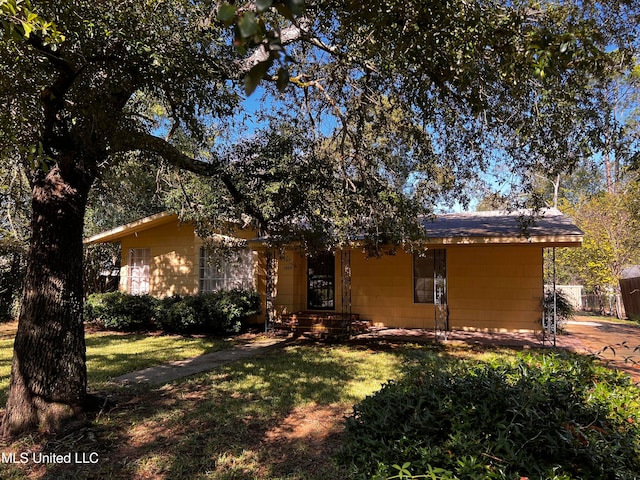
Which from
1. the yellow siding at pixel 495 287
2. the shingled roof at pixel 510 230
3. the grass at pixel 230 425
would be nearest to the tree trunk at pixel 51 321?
the grass at pixel 230 425

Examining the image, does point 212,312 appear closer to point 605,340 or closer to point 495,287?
point 495,287

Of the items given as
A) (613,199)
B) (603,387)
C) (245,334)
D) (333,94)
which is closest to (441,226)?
(333,94)

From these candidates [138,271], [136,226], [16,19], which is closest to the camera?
[16,19]

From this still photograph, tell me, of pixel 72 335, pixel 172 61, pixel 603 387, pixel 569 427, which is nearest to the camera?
pixel 569 427

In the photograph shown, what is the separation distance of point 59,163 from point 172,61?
2.02 m

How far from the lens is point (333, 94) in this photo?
7.83 meters

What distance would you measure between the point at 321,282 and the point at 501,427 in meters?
10.7

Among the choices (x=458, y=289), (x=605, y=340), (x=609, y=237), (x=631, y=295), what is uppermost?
(x=609, y=237)

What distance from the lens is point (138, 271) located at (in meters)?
14.4

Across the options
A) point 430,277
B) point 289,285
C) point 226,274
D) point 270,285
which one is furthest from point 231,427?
point 226,274

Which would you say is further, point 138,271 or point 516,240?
point 138,271

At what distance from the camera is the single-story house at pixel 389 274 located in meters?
11.0

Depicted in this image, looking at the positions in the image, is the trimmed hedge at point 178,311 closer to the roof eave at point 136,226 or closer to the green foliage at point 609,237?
the roof eave at point 136,226

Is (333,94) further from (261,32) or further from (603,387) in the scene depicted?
(261,32)
